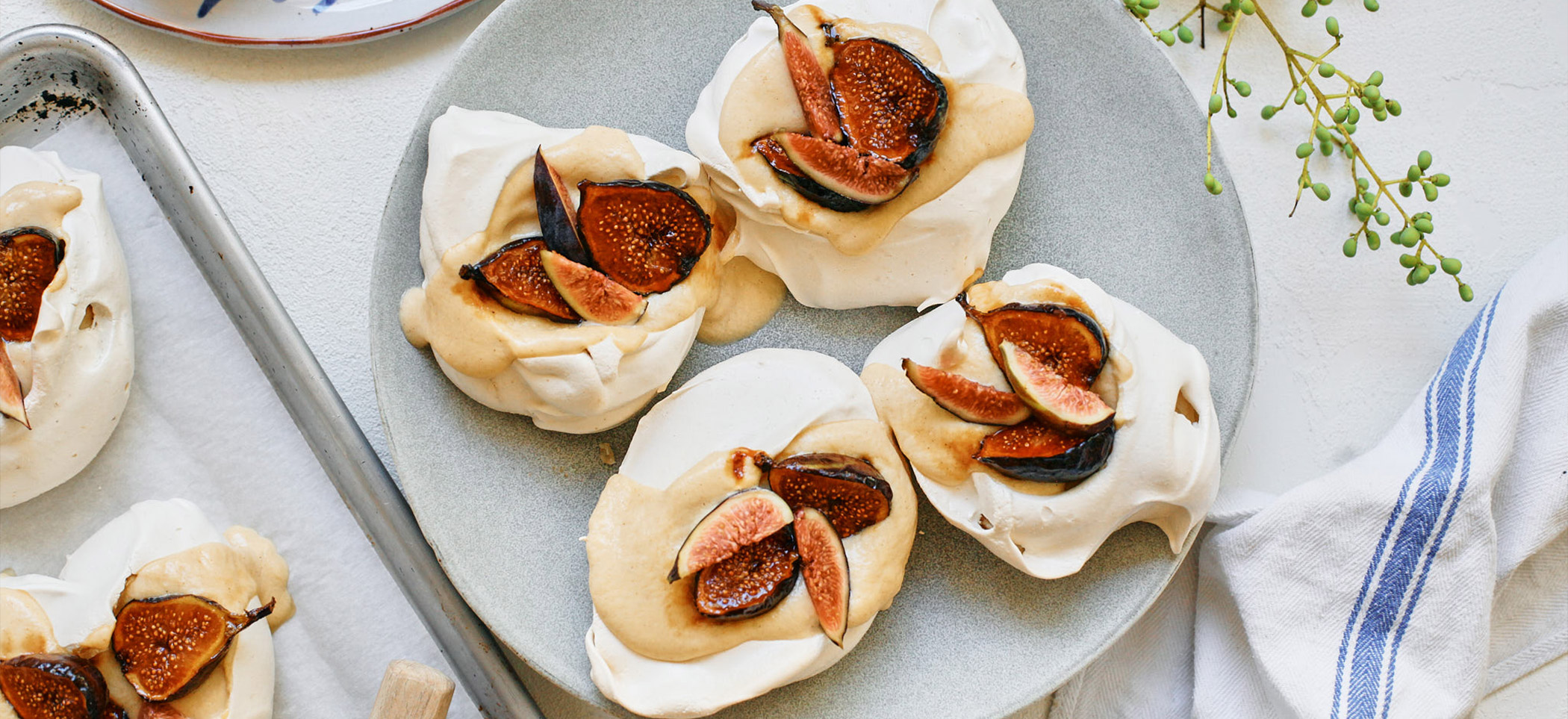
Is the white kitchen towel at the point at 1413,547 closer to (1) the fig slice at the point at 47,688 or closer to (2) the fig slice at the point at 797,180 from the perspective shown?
(2) the fig slice at the point at 797,180

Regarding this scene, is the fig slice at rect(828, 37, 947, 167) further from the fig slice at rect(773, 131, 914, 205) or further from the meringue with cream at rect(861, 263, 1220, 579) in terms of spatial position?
the meringue with cream at rect(861, 263, 1220, 579)

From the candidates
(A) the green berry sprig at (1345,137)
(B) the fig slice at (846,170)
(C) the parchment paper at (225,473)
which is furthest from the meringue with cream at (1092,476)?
(C) the parchment paper at (225,473)

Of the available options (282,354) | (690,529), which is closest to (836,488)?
(690,529)

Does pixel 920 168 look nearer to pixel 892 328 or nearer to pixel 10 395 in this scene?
pixel 892 328

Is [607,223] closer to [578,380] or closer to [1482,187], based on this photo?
[578,380]

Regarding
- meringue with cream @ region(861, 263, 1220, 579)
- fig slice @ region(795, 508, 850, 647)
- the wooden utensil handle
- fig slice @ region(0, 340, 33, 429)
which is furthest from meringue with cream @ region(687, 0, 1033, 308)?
fig slice @ region(0, 340, 33, 429)
